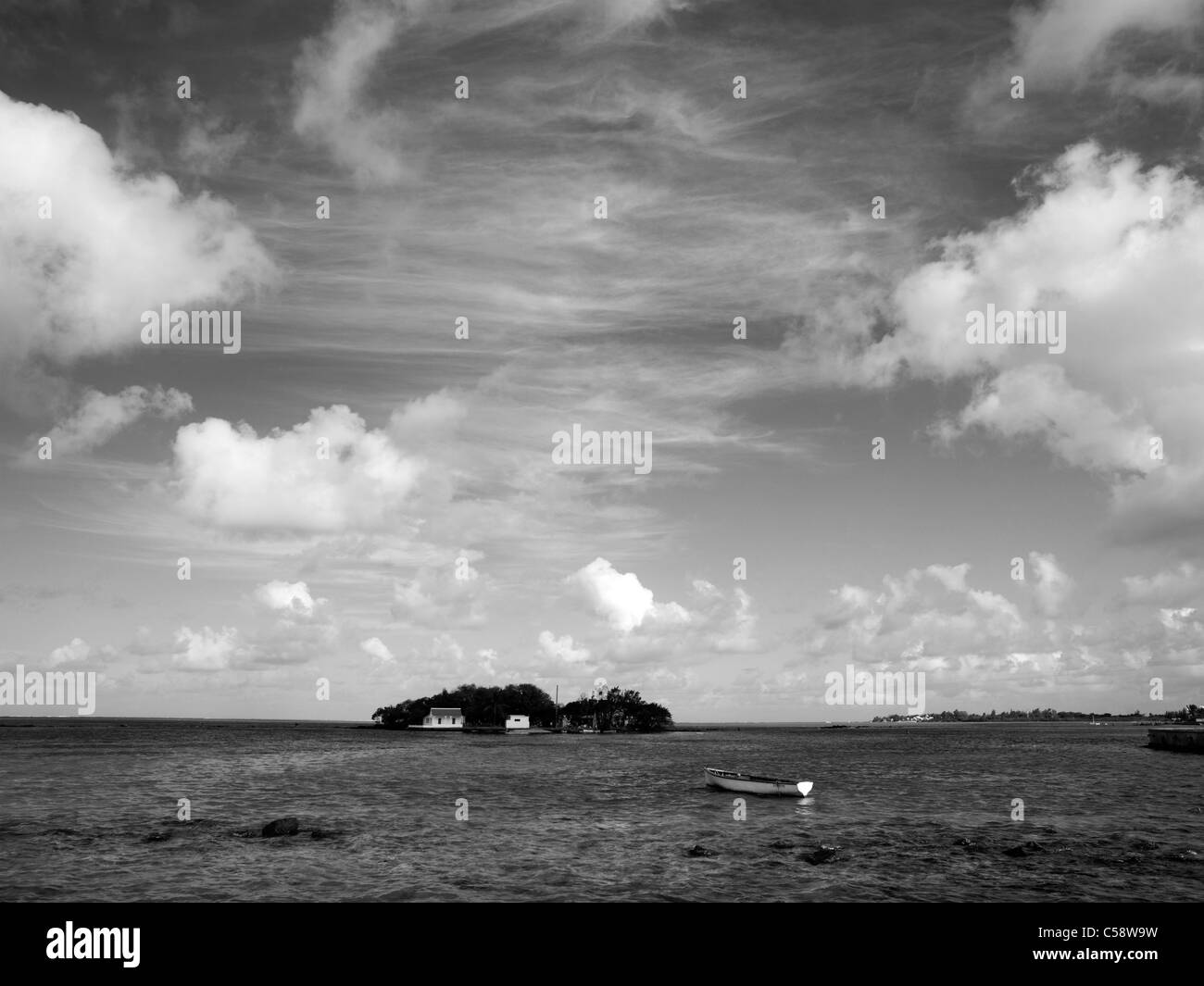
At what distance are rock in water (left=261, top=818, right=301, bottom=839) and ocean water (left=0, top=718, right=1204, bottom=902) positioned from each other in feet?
2.66

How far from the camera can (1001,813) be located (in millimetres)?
59812

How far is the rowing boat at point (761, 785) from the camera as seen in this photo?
7069cm

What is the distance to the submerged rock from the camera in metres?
40.7

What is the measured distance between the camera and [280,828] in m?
47.1

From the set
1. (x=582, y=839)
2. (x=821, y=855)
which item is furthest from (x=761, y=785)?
(x=821, y=855)

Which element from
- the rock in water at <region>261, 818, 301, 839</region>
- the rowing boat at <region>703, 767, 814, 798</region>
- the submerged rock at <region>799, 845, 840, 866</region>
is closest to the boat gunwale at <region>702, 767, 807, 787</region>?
the rowing boat at <region>703, 767, 814, 798</region>

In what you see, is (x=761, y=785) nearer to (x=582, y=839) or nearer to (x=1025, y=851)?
(x=582, y=839)

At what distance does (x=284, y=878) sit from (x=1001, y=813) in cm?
4861

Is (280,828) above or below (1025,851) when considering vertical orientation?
above

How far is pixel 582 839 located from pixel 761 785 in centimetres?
2997

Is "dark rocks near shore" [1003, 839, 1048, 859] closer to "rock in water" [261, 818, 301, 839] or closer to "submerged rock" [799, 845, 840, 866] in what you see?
"submerged rock" [799, 845, 840, 866]

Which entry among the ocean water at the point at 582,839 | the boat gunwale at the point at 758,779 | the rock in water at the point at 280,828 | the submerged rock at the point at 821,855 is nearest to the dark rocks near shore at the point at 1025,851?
the ocean water at the point at 582,839
